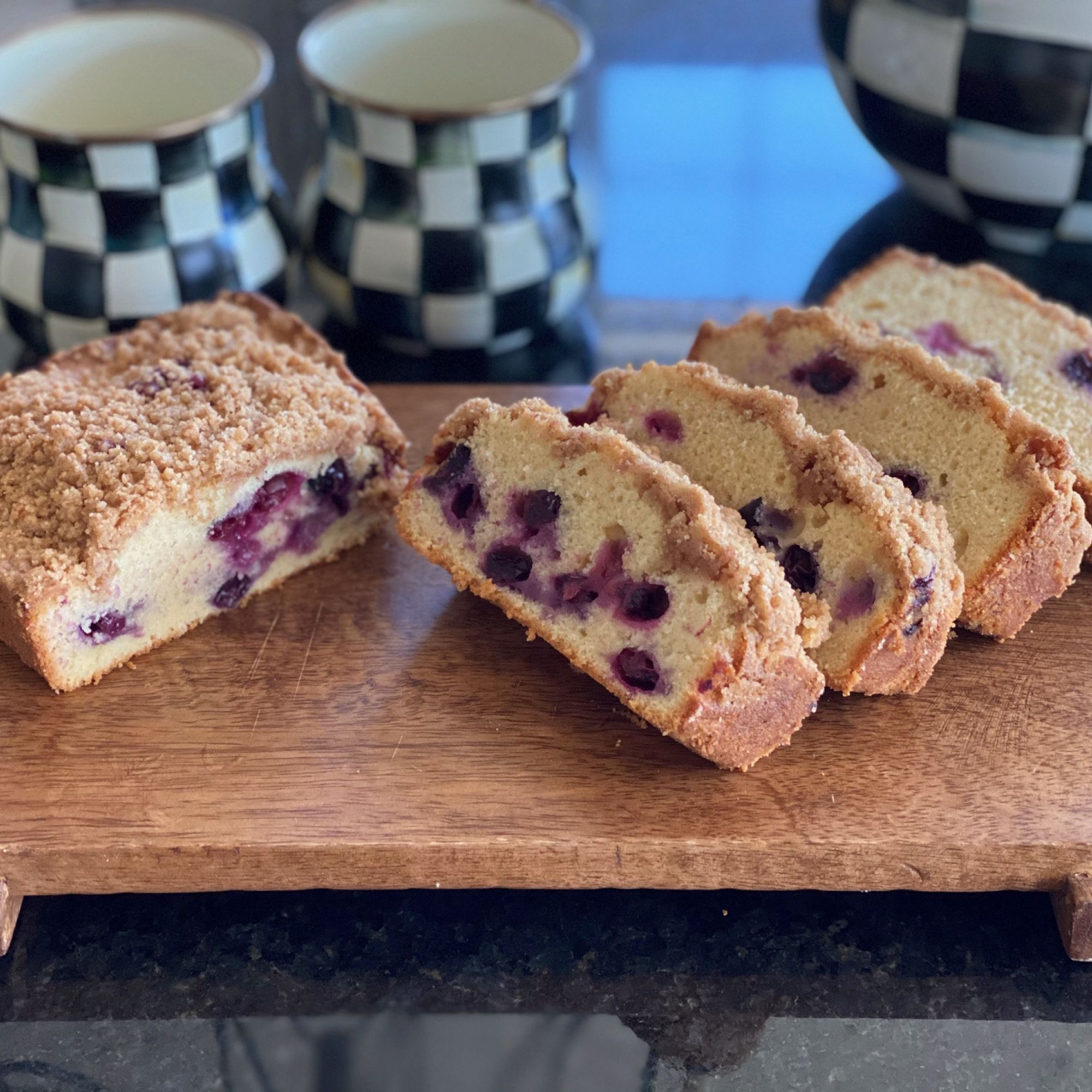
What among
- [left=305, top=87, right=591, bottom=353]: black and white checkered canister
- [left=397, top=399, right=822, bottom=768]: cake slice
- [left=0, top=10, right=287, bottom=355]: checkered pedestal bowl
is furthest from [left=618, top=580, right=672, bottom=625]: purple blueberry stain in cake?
[left=0, top=10, right=287, bottom=355]: checkered pedestal bowl

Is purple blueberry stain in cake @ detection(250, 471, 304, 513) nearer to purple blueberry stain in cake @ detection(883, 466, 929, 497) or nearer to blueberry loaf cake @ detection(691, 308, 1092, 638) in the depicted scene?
blueberry loaf cake @ detection(691, 308, 1092, 638)

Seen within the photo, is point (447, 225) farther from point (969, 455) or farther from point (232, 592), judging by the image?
point (969, 455)

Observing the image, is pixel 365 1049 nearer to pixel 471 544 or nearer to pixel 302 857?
pixel 302 857

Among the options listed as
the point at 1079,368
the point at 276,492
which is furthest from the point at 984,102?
the point at 276,492

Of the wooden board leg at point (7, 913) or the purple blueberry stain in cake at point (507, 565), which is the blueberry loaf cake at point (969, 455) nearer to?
the purple blueberry stain in cake at point (507, 565)

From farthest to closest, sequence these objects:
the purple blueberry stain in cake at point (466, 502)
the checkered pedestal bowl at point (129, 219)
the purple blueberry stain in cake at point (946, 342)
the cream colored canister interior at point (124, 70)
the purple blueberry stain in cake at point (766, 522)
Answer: the cream colored canister interior at point (124, 70) < the checkered pedestal bowl at point (129, 219) < the purple blueberry stain in cake at point (946, 342) < the purple blueberry stain in cake at point (466, 502) < the purple blueberry stain in cake at point (766, 522)

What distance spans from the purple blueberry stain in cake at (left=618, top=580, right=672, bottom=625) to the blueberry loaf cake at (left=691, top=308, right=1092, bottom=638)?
0.57 metres

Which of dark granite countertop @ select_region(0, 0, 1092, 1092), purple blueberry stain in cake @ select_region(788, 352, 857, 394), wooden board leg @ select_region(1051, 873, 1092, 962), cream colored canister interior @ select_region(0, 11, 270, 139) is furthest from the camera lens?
cream colored canister interior @ select_region(0, 11, 270, 139)

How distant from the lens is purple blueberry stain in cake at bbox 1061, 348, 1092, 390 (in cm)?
273

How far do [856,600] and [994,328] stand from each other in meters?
0.89

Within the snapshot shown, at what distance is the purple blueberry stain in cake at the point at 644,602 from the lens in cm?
226

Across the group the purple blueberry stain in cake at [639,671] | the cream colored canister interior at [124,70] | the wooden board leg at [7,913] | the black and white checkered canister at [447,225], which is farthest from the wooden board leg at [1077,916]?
the cream colored canister interior at [124,70]

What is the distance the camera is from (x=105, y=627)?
2.45 m

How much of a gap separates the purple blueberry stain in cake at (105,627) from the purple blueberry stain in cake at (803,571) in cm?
117
